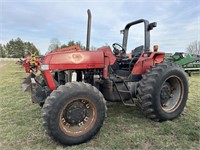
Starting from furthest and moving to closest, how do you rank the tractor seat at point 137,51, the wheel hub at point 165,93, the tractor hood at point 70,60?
the tractor seat at point 137,51, the wheel hub at point 165,93, the tractor hood at point 70,60

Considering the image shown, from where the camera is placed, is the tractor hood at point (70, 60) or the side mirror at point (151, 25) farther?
the side mirror at point (151, 25)

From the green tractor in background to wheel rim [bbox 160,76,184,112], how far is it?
6.74 metres

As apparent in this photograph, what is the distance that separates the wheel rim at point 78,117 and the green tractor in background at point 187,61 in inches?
329

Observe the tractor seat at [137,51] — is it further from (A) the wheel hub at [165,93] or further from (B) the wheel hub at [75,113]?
(B) the wheel hub at [75,113]

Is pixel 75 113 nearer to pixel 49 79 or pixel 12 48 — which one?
pixel 49 79

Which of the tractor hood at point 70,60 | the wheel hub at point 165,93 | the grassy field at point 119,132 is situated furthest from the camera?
the wheel hub at point 165,93

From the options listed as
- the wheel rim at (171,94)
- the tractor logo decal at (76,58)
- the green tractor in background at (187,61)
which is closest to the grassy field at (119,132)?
the wheel rim at (171,94)

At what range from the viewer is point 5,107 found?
4.23 meters

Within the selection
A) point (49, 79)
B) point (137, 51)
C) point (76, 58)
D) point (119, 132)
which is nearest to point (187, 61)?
point (137, 51)

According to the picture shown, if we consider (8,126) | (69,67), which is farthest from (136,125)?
(8,126)

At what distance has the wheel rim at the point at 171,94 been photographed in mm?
3506

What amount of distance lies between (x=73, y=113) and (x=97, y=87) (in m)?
0.97

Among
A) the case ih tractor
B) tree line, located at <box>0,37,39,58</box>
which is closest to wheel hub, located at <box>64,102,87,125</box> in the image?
the case ih tractor

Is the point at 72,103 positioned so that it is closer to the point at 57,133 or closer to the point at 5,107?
the point at 57,133
